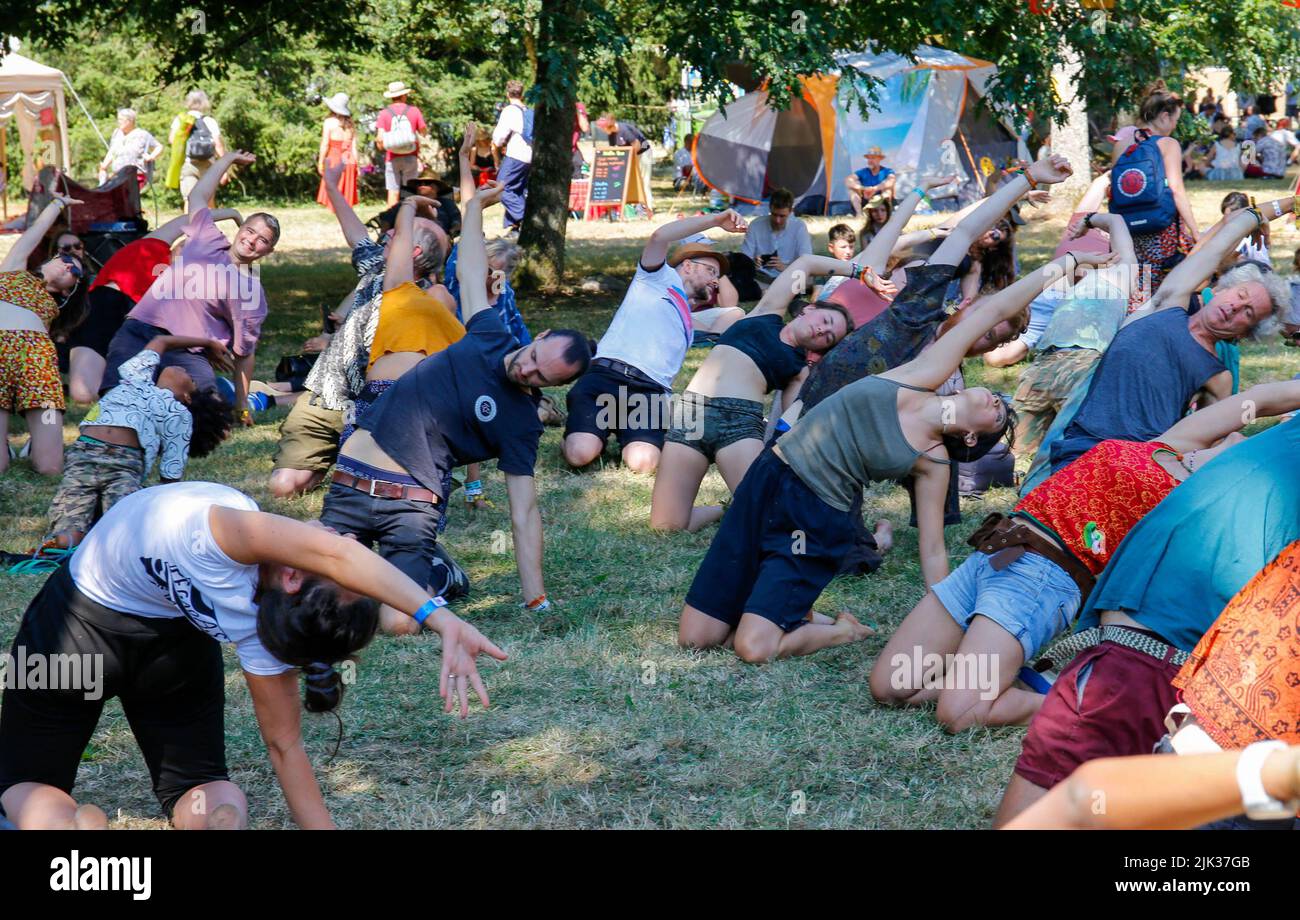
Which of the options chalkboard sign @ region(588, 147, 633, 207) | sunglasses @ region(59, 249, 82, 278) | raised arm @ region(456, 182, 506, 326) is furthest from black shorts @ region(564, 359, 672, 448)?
chalkboard sign @ region(588, 147, 633, 207)

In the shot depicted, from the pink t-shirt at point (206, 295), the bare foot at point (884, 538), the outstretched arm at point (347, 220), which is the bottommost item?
the bare foot at point (884, 538)

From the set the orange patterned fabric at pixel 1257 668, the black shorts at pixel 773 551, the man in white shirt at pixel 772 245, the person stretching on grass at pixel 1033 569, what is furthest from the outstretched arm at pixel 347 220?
the orange patterned fabric at pixel 1257 668

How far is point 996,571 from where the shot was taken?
4.38 m

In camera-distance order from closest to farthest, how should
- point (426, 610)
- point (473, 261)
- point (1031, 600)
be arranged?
point (426, 610) < point (1031, 600) < point (473, 261)

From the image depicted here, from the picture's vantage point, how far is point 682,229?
709 cm

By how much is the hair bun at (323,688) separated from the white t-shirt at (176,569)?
0.14 m

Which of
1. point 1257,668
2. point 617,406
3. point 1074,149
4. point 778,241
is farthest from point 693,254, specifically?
point 1074,149

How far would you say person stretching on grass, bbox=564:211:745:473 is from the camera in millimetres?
7699

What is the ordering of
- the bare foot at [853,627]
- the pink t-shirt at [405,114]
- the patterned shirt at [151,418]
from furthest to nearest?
the pink t-shirt at [405,114] → the patterned shirt at [151,418] → the bare foot at [853,627]

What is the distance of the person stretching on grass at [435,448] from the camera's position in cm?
529

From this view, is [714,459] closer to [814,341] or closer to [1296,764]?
[814,341]

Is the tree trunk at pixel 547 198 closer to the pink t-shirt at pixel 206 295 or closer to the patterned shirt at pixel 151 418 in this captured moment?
the pink t-shirt at pixel 206 295

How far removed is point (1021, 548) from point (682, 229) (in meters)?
3.33

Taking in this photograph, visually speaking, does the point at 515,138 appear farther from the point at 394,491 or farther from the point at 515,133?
the point at 394,491
